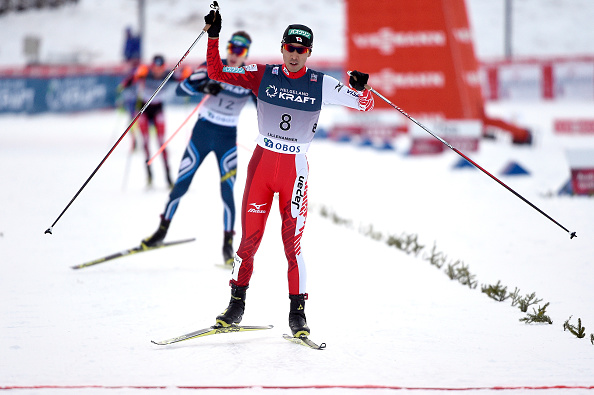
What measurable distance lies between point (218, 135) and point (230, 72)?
262cm

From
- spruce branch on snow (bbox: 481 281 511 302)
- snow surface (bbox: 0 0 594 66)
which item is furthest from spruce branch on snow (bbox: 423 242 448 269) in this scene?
snow surface (bbox: 0 0 594 66)

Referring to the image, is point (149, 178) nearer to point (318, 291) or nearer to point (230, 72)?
point (318, 291)

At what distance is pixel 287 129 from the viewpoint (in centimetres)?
524

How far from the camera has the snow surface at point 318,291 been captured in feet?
14.9

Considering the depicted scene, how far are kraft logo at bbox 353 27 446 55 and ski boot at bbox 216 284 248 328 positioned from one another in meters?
13.2

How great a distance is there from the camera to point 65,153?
18.0m

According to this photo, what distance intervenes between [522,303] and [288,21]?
55.0m

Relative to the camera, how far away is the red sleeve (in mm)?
5223

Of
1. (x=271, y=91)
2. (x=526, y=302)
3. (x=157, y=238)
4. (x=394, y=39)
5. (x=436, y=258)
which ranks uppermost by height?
(x=394, y=39)

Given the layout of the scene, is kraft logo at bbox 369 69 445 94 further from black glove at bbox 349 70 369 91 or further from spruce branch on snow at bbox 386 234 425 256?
black glove at bbox 349 70 369 91

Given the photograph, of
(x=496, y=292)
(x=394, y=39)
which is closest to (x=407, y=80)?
(x=394, y=39)

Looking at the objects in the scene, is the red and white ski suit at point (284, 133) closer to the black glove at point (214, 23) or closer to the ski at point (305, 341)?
the black glove at point (214, 23)

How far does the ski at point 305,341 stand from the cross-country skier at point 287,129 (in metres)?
0.04

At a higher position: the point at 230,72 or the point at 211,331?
the point at 230,72
